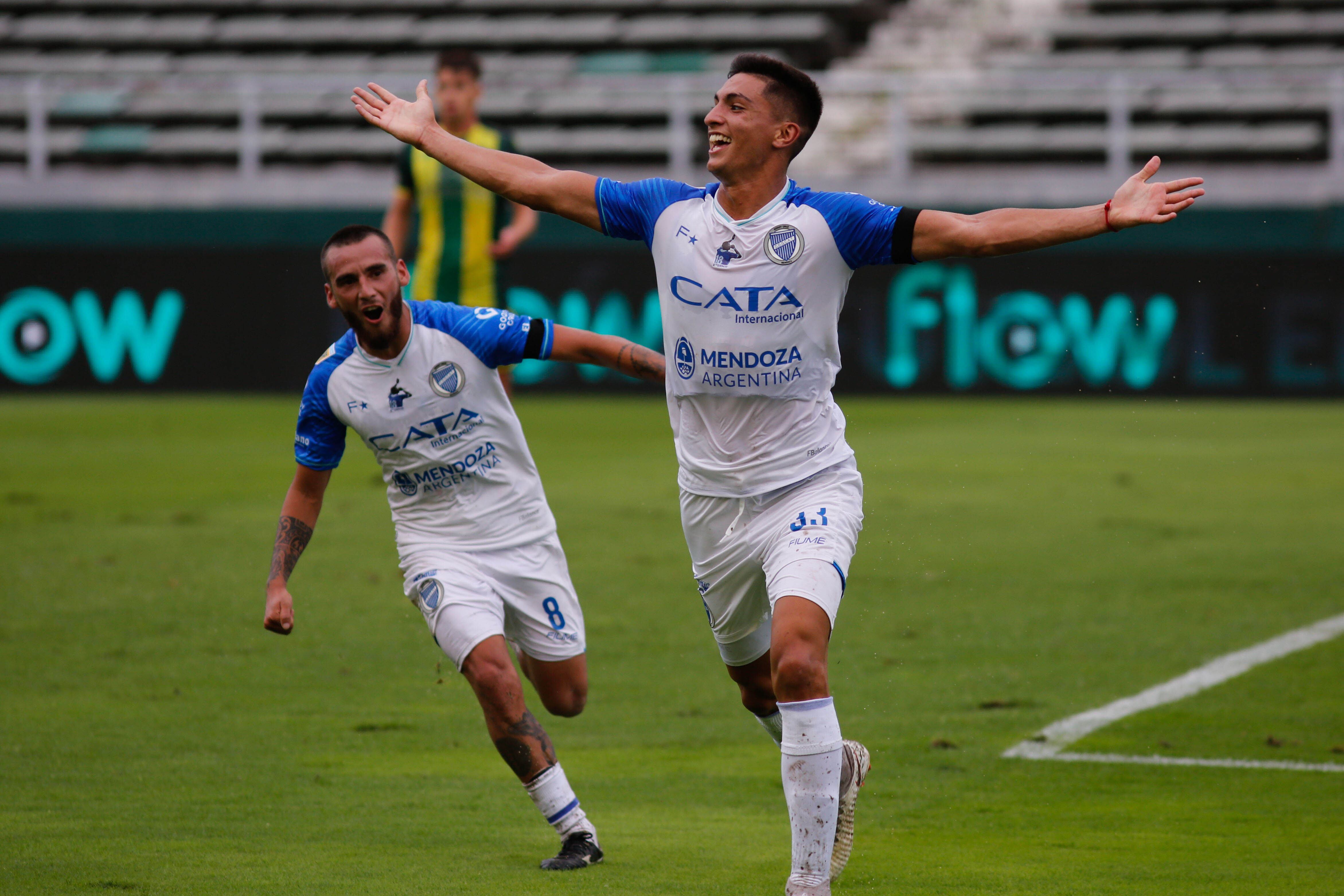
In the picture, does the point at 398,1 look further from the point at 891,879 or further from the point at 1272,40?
the point at 891,879

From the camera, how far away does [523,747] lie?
4.82 metres

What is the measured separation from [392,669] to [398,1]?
17.9 metres

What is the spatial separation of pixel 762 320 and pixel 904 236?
44 centimetres

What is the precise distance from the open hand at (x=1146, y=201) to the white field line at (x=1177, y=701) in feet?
7.41

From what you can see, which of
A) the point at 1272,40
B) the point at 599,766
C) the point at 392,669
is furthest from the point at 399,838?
the point at 1272,40

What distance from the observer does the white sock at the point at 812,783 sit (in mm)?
4211

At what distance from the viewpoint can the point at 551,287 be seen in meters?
16.8

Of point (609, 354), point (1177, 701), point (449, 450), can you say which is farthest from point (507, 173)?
point (1177, 701)

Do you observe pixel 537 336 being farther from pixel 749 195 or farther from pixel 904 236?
pixel 904 236

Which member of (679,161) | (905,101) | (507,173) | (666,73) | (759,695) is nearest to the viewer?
(507,173)

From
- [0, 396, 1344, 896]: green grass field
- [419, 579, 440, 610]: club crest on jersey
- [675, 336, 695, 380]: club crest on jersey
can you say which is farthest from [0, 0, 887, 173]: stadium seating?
[675, 336, 695, 380]: club crest on jersey

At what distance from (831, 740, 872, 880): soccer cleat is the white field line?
1.12 m

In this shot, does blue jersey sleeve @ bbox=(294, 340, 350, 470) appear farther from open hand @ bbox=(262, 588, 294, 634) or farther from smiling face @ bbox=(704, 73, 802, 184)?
smiling face @ bbox=(704, 73, 802, 184)

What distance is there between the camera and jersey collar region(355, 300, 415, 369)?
16.9ft
